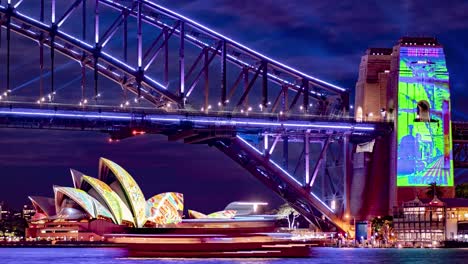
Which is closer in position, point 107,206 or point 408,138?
point 408,138

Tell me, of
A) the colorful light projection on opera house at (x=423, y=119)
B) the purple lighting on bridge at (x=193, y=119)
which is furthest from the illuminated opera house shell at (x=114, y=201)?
the colorful light projection on opera house at (x=423, y=119)

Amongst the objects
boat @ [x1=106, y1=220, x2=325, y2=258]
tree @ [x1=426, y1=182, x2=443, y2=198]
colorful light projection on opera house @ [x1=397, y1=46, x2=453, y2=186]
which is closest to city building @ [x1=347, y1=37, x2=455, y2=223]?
colorful light projection on opera house @ [x1=397, y1=46, x2=453, y2=186]

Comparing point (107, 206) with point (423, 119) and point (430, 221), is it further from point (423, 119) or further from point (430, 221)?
point (423, 119)

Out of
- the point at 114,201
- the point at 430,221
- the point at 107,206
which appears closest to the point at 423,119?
the point at 430,221

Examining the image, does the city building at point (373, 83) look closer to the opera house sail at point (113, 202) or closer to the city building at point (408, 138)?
the city building at point (408, 138)

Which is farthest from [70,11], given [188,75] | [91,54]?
[188,75]

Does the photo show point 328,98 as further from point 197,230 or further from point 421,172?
point 197,230
